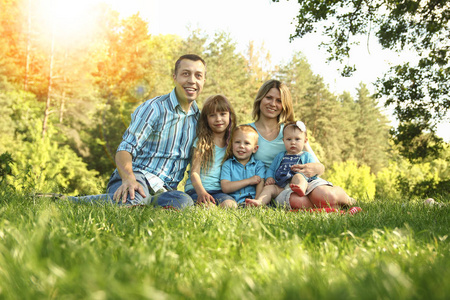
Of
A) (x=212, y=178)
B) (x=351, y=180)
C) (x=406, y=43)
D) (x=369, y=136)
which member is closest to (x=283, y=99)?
(x=212, y=178)

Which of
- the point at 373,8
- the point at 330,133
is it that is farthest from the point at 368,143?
the point at 373,8

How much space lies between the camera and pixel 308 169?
4730 millimetres

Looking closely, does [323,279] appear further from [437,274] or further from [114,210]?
[114,210]

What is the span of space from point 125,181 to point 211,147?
4.42 feet

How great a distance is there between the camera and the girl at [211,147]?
5.00 m

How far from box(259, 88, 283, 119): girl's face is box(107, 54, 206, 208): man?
3.15 ft

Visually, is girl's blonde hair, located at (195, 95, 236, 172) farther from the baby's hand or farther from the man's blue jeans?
the man's blue jeans

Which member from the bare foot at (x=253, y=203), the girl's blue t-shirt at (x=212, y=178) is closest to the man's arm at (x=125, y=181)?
the girl's blue t-shirt at (x=212, y=178)

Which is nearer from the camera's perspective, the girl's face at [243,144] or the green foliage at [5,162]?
the girl's face at [243,144]

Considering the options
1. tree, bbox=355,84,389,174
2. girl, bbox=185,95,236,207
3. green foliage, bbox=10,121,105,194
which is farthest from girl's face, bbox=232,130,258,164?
tree, bbox=355,84,389,174

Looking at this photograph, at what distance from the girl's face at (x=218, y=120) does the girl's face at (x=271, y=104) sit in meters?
0.60

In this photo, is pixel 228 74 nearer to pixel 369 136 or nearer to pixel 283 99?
pixel 369 136

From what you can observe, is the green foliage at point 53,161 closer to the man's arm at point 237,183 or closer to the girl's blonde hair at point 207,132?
the girl's blonde hair at point 207,132

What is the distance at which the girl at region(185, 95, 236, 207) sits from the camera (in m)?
5.00
